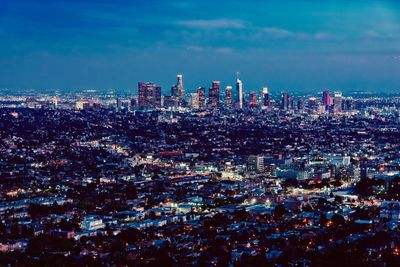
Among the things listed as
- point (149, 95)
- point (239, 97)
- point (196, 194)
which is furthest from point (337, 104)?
point (196, 194)

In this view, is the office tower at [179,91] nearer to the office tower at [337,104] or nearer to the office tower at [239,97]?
the office tower at [239,97]

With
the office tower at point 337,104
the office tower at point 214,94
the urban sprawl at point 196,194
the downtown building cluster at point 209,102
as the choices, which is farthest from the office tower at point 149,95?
the urban sprawl at point 196,194

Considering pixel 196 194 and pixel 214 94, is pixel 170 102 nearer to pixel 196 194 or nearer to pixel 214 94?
pixel 214 94

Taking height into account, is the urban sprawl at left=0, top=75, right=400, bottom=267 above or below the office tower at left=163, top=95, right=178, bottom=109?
below

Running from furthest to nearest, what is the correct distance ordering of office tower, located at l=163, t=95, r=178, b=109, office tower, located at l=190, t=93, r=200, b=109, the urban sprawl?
office tower, located at l=190, t=93, r=200, b=109 < office tower, located at l=163, t=95, r=178, b=109 < the urban sprawl

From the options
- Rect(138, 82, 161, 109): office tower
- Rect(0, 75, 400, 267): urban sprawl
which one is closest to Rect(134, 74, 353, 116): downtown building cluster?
Rect(138, 82, 161, 109): office tower

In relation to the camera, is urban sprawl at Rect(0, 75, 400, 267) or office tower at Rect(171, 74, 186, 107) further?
office tower at Rect(171, 74, 186, 107)

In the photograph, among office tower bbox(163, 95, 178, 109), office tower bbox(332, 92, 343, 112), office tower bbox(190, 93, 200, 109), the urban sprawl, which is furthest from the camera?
office tower bbox(190, 93, 200, 109)

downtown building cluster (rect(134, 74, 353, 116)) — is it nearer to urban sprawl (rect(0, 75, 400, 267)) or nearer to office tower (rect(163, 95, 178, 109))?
office tower (rect(163, 95, 178, 109))

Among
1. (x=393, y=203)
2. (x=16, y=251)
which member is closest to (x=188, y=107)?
(x=393, y=203)
